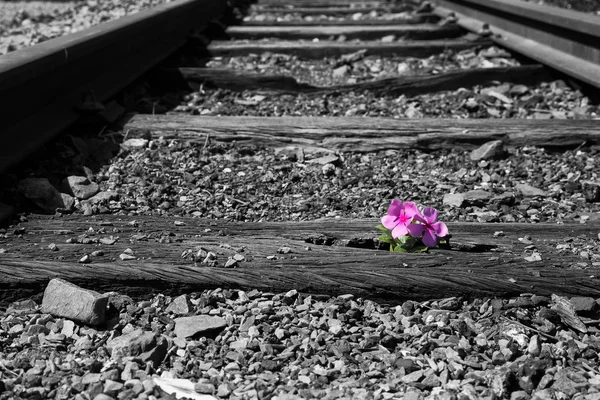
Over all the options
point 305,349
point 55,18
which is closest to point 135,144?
point 305,349

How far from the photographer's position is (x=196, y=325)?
173 cm

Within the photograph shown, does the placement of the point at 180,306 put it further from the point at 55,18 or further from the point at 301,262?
the point at 55,18

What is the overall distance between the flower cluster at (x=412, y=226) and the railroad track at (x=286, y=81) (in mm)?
125

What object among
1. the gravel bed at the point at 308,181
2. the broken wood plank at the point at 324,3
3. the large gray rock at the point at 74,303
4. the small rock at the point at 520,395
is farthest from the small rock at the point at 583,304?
the broken wood plank at the point at 324,3

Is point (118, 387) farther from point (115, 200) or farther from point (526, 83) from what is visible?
point (526, 83)

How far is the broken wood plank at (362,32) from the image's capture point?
18.2 ft

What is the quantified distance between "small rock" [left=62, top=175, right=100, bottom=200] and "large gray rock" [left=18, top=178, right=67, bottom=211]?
9cm

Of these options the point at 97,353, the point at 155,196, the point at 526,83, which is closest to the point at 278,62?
the point at 526,83

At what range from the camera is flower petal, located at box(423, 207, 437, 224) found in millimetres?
1998

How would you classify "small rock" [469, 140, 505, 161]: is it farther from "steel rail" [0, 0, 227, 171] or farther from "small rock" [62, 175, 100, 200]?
"steel rail" [0, 0, 227, 171]

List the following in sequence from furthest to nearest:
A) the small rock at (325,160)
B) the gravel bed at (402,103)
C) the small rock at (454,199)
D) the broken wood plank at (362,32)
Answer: the broken wood plank at (362,32) → the gravel bed at (402,103) → the small rock at (325,160) → the small rock at (454,199)

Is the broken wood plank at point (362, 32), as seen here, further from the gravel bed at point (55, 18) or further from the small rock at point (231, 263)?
the small rock at point (231, 263)

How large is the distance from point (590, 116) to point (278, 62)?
2150mm

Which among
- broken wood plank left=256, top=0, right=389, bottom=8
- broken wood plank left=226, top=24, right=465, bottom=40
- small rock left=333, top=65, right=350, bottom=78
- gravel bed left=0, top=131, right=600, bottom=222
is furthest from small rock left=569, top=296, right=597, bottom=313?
broken wood plank left=256, top=0, right=389, bottom=8
